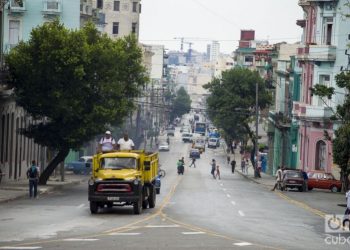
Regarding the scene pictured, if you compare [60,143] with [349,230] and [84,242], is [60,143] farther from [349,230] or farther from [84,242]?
[84,242]

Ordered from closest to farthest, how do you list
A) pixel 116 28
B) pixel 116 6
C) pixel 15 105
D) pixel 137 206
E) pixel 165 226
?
pixel 165 226 < pixel 137 206 < pixel 15 105 < pixel 116 28 < pixel 116 6

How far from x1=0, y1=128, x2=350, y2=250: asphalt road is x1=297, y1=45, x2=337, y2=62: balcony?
3080 centimetres

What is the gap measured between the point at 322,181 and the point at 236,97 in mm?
48172

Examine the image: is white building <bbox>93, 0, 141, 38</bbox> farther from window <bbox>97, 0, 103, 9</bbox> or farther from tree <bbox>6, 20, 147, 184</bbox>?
tree <bbox>6, 20, 147, 184</bbox>

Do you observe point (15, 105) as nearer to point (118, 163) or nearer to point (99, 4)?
point (118, 163)

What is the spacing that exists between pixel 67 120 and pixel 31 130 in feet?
9.89

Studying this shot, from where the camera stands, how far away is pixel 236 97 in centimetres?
11719

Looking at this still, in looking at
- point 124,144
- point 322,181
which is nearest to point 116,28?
Result: point 322,181

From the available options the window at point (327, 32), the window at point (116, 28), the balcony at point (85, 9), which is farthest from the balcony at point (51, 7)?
the window at point (116, 28)

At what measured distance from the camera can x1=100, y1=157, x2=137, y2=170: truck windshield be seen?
36.2m

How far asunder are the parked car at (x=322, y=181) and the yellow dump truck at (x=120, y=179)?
33497mm

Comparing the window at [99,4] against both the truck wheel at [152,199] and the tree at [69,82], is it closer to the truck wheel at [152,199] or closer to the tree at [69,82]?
the tree at [69,82]

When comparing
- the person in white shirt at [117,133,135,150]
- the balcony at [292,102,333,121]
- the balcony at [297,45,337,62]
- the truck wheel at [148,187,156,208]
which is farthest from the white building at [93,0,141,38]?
the truck wheel at [148,187,156,208]

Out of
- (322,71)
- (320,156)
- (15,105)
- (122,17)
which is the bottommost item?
(320,156)
